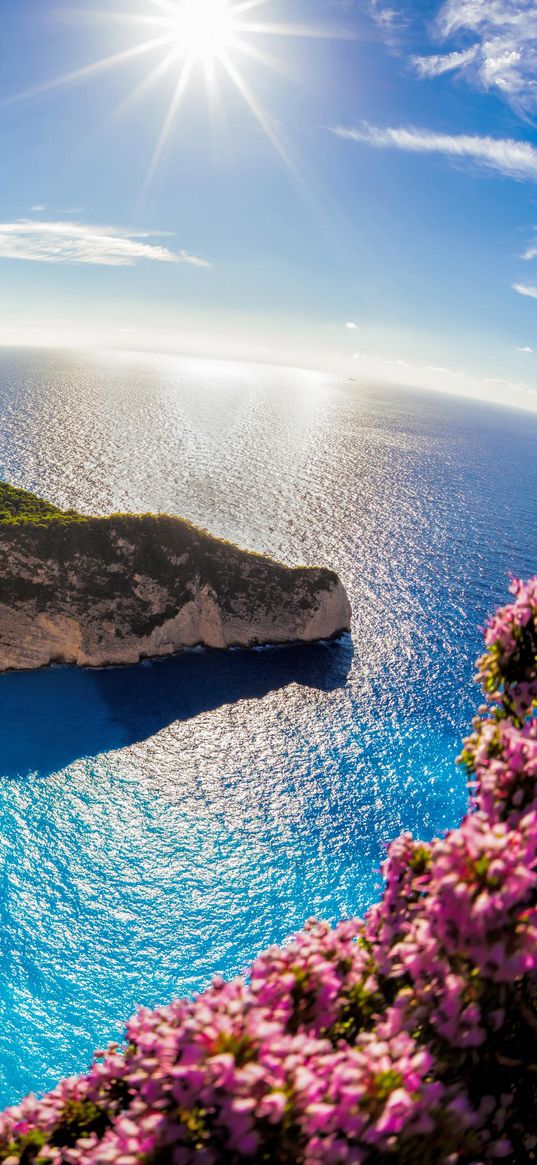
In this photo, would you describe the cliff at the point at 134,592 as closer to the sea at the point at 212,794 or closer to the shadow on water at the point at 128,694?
the shadow on water at the point at 128,694

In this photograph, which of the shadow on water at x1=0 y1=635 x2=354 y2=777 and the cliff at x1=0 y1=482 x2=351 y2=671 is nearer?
the shadow on water at x1=0 y1=635 x2=354 y2=777

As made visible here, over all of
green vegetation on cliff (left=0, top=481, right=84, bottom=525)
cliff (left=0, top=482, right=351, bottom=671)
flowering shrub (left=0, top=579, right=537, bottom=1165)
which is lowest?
flowering shrub (left=0, top=579, right=537, bottom=1165)

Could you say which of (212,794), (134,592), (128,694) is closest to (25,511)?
(134,592)

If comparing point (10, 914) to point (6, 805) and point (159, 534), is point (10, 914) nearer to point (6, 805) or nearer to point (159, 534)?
point (6, 805)

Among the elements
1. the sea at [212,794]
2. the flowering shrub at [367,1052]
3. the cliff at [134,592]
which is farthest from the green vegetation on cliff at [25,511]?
the flowering shrub at [367,1052]

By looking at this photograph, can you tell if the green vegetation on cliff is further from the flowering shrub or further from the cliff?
the flowering shrub

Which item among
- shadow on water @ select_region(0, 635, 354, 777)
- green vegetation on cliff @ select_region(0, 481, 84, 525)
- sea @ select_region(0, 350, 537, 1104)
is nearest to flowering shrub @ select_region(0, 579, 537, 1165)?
sea @ select_region(0, 350, 537, 1104)
